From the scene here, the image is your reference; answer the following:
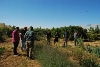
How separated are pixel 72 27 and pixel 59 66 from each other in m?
24.2

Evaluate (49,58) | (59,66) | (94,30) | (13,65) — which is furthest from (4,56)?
(94,30)

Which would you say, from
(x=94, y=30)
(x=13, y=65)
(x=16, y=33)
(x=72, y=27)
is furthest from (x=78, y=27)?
(x=13, y=65)

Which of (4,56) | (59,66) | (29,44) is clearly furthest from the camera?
(4,56)

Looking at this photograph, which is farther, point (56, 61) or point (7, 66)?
point (7, 66)

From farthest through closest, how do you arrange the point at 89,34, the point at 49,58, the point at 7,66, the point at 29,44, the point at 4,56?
the point at 89,34
the point at 4,56
the point at 29,44
the point at 7,66
the point at 49,58

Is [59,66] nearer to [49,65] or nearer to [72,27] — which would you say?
[49,65]

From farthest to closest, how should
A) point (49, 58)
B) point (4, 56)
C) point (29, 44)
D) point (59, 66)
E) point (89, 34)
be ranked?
point (89, 34) < point (4, 56) < point (29, 44) < point (49, 58) < point (59, 66)

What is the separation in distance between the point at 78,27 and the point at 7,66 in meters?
23.1

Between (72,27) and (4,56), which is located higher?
(72,27)

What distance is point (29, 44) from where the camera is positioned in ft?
33.9

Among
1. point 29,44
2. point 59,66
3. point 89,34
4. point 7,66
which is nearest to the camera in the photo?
point 59,66

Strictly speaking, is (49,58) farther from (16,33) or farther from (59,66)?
(16,33)

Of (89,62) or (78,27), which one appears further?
(78,27)

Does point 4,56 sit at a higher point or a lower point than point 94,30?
lower
